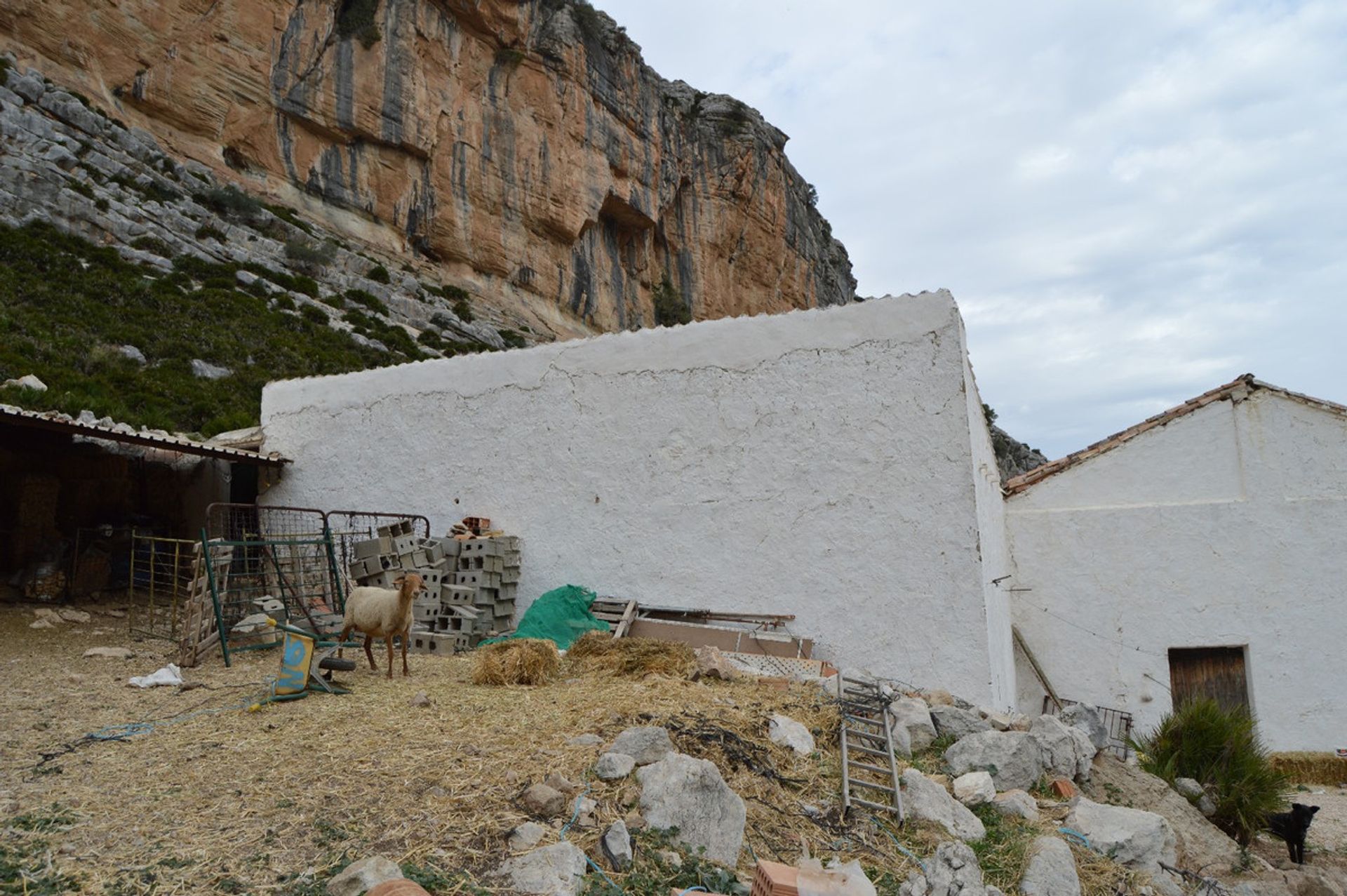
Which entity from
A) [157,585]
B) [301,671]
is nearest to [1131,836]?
[301,671]

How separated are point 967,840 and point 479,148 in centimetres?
3834

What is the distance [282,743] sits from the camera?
17.2 feet

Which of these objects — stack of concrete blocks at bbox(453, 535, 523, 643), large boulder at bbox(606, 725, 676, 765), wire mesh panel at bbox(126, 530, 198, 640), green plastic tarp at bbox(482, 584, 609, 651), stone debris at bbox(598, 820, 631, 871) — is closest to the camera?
stone debris at bbox(598, 820, 631, 871)

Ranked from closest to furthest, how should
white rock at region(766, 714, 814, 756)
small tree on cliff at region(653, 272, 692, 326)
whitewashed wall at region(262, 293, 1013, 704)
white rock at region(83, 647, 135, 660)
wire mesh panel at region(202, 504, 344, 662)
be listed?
white rock at region(766, 714, 814, 756) < whitewashed wall at region(262, 293, 1013, 704) < white rock at region(83, 647, 135, 660) < wire mesh panel at region(202, 504, 344, 662) < small tree on cliff at region(653, 272, 692, 326)

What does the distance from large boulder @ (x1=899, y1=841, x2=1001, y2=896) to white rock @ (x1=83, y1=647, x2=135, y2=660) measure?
8.77 metres

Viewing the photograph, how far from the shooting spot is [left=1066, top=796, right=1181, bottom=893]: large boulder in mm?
4949

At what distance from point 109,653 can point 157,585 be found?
3.38 metres

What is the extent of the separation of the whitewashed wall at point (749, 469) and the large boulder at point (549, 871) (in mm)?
5558

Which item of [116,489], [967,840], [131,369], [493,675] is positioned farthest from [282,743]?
[131,369]

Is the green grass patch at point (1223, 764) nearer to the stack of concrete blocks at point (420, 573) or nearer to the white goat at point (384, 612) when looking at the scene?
the white goat at point (384, 612)

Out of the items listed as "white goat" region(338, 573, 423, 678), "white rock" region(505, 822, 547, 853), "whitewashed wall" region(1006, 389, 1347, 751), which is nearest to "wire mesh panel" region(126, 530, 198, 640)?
"white goat" region(338, 573, 423, 678)

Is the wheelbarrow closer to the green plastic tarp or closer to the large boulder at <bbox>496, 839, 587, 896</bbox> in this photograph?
the green plastic tarp

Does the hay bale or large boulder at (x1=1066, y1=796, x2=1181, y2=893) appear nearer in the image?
large boulder at (x1=1066, y1=796, x2=1181, y2=893)

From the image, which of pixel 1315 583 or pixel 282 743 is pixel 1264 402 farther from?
pixel 282 743
